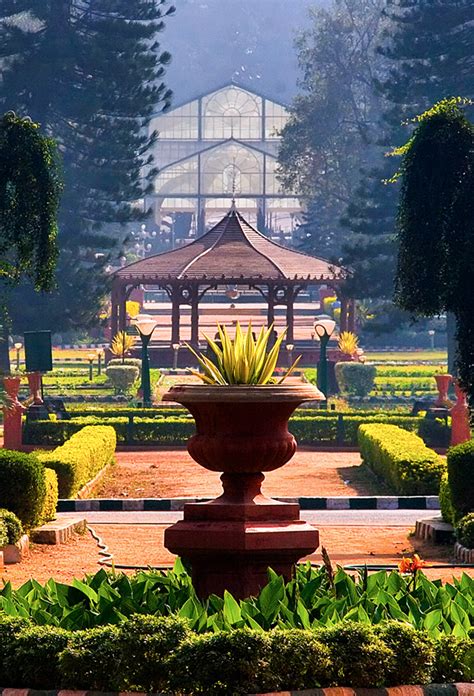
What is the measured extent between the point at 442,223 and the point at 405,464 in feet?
16.6

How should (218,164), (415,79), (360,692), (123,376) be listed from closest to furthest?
1. (360,692)
2. (123,376)
3. (415,79)
4. (218,164)

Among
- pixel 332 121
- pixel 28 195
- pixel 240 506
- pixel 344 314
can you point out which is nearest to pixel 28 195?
pixel 28 195

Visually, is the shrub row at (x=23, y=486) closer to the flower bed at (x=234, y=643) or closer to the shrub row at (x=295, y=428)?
the flower bed at (x=234, y=643)

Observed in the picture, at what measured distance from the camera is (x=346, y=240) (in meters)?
83.6

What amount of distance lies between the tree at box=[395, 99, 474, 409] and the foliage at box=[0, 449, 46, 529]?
4.06 m

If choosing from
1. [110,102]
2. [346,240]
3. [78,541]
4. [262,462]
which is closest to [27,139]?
[78,541]

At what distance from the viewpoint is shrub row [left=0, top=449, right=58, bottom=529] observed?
15.5m

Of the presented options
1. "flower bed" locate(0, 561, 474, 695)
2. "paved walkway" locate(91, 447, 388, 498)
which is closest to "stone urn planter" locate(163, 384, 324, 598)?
"flower bed" locate(0, 561, 474, 695)

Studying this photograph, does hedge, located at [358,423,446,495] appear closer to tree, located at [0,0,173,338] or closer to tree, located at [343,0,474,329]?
tree, located at [343,0,474,329]

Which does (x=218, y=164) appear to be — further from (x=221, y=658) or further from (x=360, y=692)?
(x=221, y=658)

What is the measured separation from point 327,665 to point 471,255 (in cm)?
909

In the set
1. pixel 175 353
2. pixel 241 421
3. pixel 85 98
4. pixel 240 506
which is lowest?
pixel 175 353

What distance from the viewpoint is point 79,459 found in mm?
21312

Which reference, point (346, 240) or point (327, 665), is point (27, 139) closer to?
point (327, 665)
